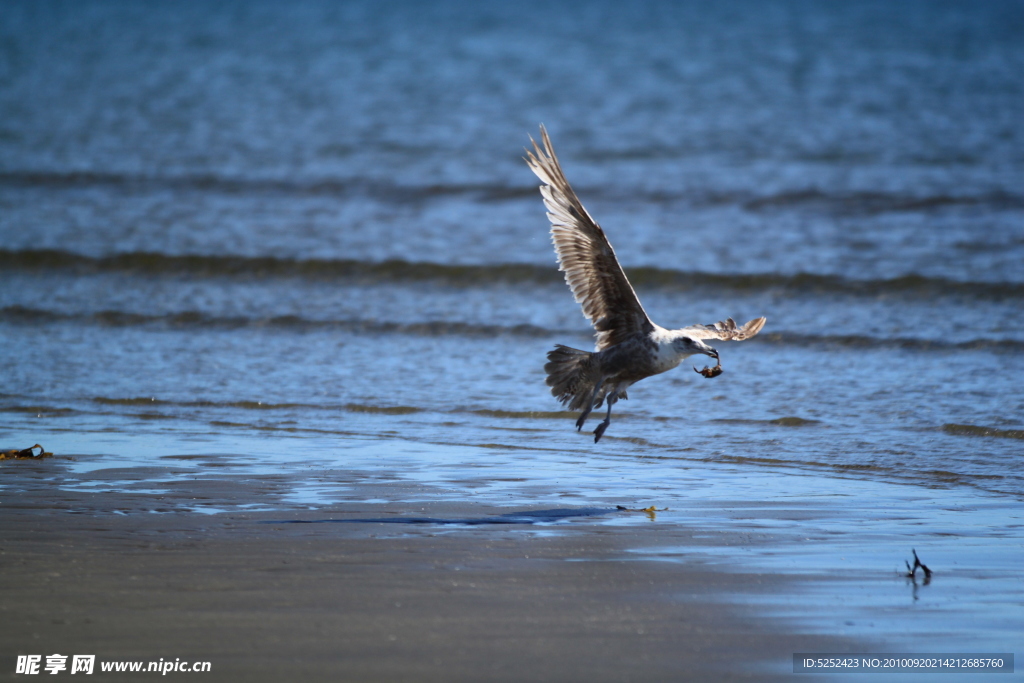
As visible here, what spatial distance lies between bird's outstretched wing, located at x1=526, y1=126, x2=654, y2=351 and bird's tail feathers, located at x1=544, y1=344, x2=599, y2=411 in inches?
6.4

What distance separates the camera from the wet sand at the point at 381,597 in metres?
3.87

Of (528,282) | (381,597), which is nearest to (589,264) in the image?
(381,597)

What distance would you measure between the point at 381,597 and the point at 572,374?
127 inches

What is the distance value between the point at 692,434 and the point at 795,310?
4.69m

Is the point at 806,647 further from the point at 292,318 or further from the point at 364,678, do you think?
the point at 292,318

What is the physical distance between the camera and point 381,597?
4.46 meters

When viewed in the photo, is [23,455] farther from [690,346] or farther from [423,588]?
[690,346]

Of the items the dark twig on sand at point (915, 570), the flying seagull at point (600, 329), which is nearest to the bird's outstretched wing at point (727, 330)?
the flying seagull at point (600, 329)

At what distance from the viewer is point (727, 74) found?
3059cm

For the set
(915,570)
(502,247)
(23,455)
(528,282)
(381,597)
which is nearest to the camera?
(381,597)

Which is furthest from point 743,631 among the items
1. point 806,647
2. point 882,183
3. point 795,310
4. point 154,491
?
point 882,183

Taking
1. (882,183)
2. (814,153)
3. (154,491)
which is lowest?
(154,491)

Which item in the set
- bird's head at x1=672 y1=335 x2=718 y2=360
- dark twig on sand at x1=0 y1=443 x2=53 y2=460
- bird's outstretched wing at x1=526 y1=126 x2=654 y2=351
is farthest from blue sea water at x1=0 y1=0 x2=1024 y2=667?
bird's outstretched wing at x1=526 y1=126 x2=654 y2=351

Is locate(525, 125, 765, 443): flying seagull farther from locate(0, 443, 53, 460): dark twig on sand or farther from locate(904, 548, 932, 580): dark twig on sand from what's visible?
locate(0, 443, 53, 460): dark twig on sand
